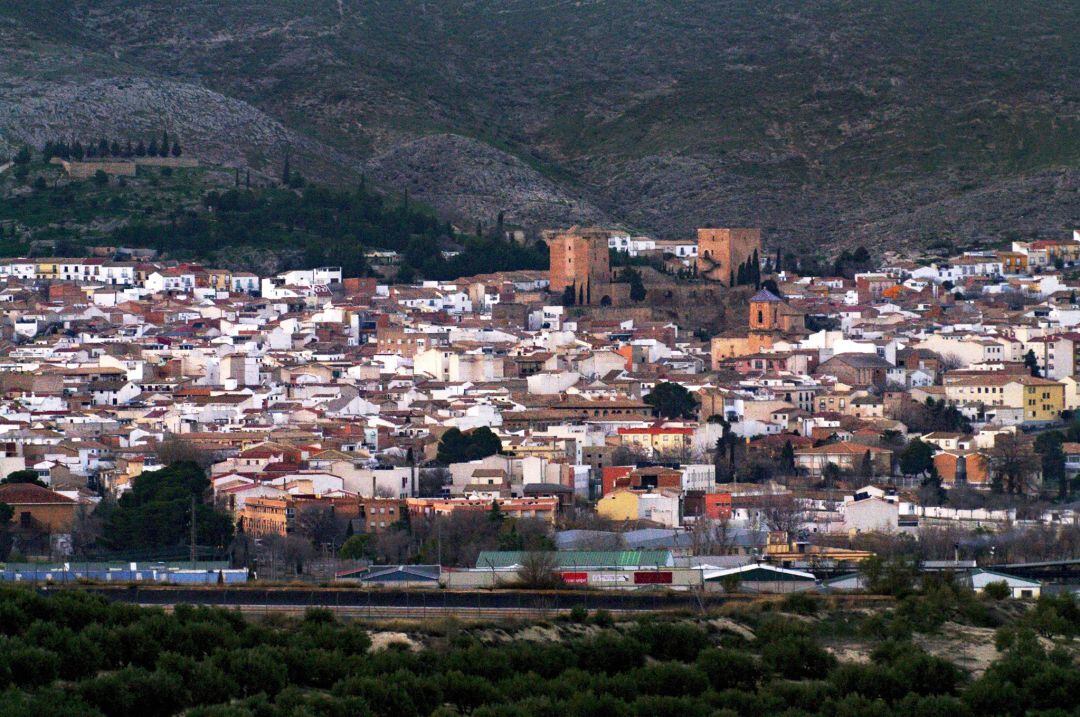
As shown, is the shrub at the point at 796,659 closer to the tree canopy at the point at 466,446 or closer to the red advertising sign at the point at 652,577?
the red advertising sign at the point at 652,577

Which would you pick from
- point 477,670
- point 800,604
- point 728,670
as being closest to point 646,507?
point 800,604

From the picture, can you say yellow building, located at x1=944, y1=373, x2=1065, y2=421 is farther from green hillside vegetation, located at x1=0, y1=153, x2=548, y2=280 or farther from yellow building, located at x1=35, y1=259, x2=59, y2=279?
yellow building, located at x1=35, y1=259, x2=59, y2=279

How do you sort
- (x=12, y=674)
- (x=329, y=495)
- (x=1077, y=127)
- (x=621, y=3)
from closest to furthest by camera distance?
(x=12, y=674) → (x=329, y=495) → (x=1077, y=127) → (x=621, y=3)

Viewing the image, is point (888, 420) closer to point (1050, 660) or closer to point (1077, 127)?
point (1050, 660)

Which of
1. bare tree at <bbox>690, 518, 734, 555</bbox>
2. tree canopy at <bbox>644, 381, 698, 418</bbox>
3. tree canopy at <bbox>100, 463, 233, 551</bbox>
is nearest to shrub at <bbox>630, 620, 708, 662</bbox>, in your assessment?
bare tree at <bbox>690, 518, 734, 555</bbox>

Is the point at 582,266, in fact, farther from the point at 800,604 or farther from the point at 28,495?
the point at 800,604

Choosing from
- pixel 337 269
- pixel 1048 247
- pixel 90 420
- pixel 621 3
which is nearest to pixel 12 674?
pixel 90 420

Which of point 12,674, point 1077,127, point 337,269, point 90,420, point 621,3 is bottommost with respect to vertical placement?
point 12,674

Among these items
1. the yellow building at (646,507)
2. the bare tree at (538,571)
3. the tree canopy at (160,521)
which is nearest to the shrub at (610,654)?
the bare tree at (538,571)
